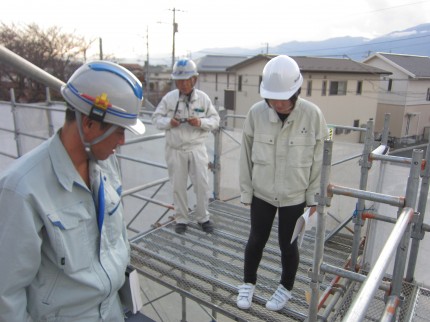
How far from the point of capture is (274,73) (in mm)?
2238

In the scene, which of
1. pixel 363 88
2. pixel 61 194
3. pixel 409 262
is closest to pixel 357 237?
pixel 409 262

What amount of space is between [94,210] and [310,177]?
1.60 meters

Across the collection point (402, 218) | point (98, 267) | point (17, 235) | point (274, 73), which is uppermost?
point (274, 73)

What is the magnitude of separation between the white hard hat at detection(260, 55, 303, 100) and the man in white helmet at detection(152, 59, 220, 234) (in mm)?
1476

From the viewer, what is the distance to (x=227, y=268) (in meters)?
3.38

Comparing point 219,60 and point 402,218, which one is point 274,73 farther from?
point 219,60

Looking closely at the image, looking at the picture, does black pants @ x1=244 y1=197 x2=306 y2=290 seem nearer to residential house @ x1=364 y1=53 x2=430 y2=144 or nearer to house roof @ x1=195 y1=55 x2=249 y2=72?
residential house @ x1=364 y1=53 x2=430 y2=144

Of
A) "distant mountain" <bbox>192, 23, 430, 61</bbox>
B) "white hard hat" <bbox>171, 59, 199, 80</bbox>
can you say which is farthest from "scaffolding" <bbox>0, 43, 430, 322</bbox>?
"distant mountain" <bbox>192, 23, 430, 61</bbox>

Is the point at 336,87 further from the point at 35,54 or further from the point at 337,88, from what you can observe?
the point at 35,54

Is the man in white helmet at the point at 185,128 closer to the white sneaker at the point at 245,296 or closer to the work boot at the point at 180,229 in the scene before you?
the work boot at the point at 180,229

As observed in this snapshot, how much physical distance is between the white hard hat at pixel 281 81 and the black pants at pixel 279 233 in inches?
31.5

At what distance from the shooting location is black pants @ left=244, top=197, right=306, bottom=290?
2.47 m

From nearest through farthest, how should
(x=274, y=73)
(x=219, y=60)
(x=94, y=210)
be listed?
(x=94, y=210) < (x=274, y=73) < (x=219, y=60)

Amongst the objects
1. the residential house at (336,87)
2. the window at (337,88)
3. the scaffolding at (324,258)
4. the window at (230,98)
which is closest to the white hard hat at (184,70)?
the scaffolding at (324,258)
